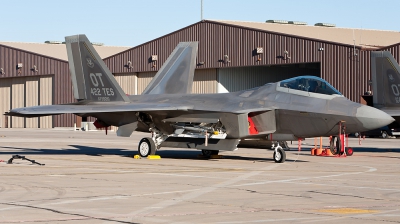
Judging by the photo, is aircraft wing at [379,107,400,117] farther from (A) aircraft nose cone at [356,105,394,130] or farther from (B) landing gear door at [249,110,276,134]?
(B) landing gear door at [249,110,276,134]

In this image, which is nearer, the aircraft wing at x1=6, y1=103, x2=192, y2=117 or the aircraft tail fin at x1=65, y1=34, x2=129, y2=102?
the aircraft wing at x1=6, y1=103, x2=192, y2=117

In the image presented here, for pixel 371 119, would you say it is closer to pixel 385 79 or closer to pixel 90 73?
pixel 385 79

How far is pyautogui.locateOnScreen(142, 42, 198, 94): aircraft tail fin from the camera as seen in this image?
81.1ft

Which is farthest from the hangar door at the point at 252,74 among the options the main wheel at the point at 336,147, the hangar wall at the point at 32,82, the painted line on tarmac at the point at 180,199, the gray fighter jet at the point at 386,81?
the painted line on tarmac at the point at 180,199

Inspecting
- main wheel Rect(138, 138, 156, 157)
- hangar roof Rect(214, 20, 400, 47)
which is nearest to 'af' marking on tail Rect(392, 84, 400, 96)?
main wheel Rect(138, 138, 156, 157)

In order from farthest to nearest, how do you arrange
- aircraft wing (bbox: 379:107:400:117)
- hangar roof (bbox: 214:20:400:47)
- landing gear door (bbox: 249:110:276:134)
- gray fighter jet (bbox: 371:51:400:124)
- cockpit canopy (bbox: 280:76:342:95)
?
hangar roof (bbox: 214:20:400:47)
gray fighter jet (bbox: 371:51:400:124)
aircraft wing (bbox: 379:107:400:117)
landing gear door (bbox: 249:110:276:134)
cockpit canopy (bbox: 280:76:342:95)

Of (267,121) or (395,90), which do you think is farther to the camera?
(395,90)

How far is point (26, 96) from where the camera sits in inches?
2662

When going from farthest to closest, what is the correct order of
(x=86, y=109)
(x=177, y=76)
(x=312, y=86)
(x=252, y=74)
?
1. (x=252, y=74)
2. (x=177, y=76)
3. (x=86, y=109)
4. (x=312, y=86)

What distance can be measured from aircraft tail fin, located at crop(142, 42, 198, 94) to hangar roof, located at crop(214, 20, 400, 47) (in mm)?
26637

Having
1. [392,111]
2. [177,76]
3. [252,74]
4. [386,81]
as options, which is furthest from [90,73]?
[252,74]

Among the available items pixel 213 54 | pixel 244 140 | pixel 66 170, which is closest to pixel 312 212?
pixel 66 170

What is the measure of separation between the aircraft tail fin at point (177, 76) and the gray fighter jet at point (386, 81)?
685 cm

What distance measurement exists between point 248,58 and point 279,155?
104ft
